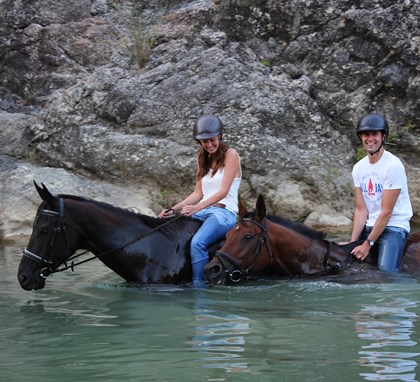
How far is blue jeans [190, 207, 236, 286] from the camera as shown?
766 centimetres

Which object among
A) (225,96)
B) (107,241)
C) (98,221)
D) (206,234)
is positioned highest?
(225,96)

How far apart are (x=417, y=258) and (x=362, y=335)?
255 centimetres

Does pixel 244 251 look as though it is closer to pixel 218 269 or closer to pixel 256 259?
pixel 256 259

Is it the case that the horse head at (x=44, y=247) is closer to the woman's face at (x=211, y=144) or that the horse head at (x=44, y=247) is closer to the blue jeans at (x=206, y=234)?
the blue jeans at (x=206, y=234)

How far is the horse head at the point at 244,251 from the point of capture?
23.2ft

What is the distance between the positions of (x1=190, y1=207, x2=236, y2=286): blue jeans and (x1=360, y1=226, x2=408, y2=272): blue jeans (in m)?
1.64

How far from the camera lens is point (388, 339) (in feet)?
17.6

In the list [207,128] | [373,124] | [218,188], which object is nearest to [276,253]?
[218,188]

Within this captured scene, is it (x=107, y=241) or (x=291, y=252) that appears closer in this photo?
(x=291, y=252)

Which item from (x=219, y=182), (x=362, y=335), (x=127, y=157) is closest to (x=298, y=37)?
(x=127, y=157)

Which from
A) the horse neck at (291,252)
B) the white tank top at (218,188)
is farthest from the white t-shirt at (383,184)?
the white tank top at (218,188)

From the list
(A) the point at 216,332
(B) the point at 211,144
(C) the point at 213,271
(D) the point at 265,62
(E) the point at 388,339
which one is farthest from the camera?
(D) the point at 265,62

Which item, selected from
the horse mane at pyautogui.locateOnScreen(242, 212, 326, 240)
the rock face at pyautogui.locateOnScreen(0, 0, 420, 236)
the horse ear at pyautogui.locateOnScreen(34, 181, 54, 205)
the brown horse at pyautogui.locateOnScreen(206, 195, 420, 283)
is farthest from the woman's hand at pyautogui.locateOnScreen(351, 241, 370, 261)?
the rock face at pyautogui.locateOnScreen(0, 0, 420, 236)

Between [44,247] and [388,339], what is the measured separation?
11.9 feet
